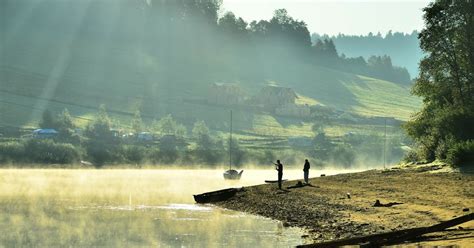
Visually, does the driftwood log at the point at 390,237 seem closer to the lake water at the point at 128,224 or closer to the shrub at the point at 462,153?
the lake water at the point at 128,224

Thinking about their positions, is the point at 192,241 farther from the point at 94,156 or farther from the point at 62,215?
the point at 94,156

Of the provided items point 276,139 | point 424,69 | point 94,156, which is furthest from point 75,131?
point 424,69

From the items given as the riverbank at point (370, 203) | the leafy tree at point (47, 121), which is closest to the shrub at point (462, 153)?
the riverbank at point (370, 203)

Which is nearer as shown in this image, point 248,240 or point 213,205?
point 248,240

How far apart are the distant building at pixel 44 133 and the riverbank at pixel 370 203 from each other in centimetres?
10762

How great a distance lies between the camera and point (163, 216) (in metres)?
49.6

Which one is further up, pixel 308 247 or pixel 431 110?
pixel 431 110

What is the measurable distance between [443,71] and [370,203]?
34.6 meters

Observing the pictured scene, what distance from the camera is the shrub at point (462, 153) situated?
180 feet

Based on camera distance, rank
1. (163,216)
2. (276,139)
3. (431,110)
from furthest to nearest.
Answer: (276,139) → (431,110) → (163,216)

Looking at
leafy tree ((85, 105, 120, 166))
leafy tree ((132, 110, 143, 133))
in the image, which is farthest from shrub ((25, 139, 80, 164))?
leafy tree ((132, 110, 143, 133))

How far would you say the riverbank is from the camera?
33625 mm

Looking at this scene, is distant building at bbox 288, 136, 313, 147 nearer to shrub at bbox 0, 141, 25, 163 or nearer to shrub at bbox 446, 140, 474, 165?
shrub at bbox 0, 141, 25, 163

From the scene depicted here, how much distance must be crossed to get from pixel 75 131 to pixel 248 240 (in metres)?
144
